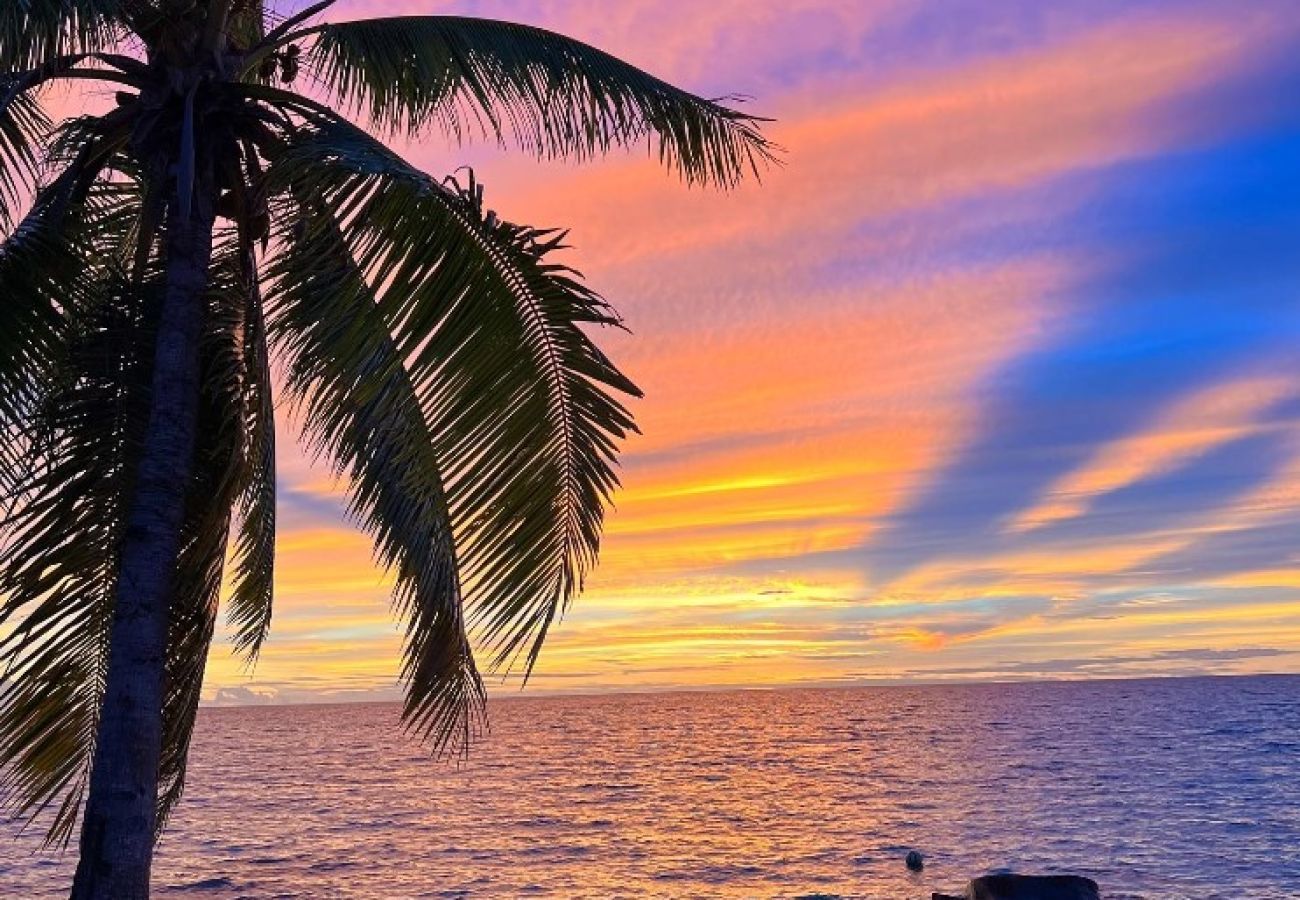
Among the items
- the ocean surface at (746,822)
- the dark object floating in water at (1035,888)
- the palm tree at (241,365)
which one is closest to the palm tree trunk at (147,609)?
the palm tree at (241,365)

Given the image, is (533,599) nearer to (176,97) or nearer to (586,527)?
(586,527)

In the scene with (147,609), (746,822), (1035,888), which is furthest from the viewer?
(746,822)

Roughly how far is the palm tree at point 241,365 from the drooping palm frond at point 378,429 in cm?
2

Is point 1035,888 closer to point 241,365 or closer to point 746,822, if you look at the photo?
point 241,365

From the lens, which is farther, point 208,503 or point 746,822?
point 746,822

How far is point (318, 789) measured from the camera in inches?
2625

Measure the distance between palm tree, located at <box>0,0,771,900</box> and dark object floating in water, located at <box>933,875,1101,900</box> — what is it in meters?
15.7

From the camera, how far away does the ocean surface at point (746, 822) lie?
32.7 meters

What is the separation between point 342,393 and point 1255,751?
81.6 m

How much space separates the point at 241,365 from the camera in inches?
346

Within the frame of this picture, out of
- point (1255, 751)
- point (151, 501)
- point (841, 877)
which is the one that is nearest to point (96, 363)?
point (151, 501)

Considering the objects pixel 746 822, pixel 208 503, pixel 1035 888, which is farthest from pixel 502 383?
pixel 746 822

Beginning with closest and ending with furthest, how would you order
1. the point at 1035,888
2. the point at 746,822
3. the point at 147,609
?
the point at 147,609
the point at 1035,888
the point at 746,822

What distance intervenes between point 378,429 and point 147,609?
5.94ft
